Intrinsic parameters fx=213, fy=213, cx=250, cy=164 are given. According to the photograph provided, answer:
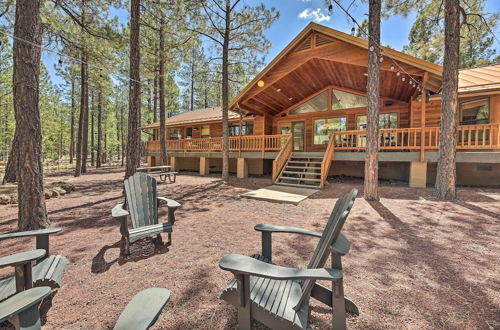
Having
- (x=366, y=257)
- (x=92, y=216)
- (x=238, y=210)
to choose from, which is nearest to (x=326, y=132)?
(x=238, y=210)

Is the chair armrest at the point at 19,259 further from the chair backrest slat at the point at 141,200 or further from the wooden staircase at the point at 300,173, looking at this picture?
the wooden staircase at the point at 300,173

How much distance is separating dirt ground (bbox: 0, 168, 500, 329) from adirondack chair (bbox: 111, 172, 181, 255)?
315 mm

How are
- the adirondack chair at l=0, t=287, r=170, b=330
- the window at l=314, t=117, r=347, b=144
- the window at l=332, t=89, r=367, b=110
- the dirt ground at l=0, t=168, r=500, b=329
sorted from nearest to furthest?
the adirondack chair at l=0, t=287, r=170, b=330
the dirt ground at l=0, t=168, r=500, b=329
the window at l=332, t=89, r=367, b=110
the window at l=314, t=117, r=347, b=144

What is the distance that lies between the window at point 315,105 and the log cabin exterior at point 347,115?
0.05 metres

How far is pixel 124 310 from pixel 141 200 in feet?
9.54

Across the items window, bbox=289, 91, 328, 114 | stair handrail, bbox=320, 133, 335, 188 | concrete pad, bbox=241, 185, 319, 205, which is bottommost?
concrete pad, bbox=241, 185, 319, 205

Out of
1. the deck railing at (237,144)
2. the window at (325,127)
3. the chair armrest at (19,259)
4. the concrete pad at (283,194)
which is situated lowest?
the concrete pad at (283,194)

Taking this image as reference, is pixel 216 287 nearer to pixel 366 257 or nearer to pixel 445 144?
pixel 366 257

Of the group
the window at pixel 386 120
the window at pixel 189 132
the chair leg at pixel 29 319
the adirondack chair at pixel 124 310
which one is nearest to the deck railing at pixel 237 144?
the window at pixel 189 132

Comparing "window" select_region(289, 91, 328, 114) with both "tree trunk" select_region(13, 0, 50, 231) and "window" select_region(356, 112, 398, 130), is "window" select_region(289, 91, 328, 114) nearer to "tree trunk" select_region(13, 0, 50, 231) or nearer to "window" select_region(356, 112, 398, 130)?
"window" select_region(356, 112, 398, 130)

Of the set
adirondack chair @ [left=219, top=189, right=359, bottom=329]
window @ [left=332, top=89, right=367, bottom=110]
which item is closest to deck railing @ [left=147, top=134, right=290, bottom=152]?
window @ [left=332, top=89, right=367, bottom=110]

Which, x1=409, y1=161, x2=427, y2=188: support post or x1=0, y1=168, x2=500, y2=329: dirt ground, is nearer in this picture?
x1=0, y1=168, x2=500, y2=329: dirt ground

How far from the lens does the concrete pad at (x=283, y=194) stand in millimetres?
6266

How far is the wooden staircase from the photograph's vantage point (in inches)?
323
